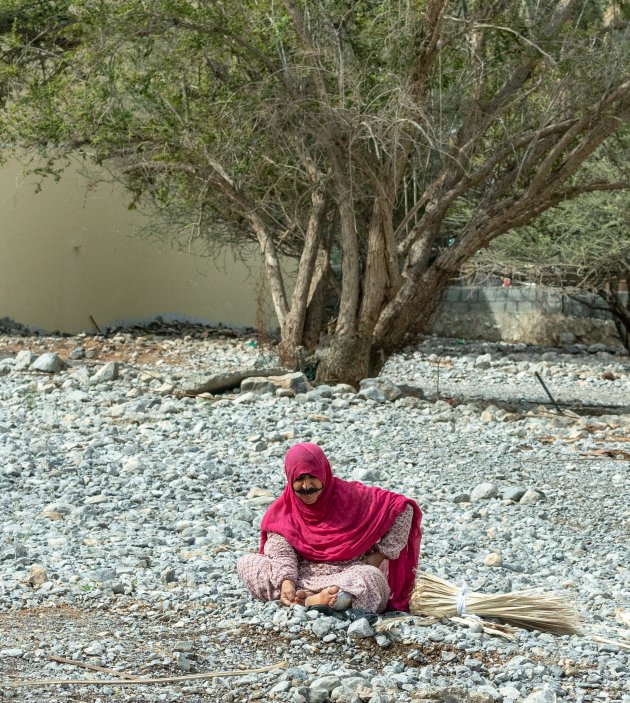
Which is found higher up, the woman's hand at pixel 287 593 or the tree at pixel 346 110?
the tree at pixel 346 110

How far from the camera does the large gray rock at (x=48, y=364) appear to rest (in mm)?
10633

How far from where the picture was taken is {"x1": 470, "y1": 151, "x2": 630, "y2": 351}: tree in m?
15.3

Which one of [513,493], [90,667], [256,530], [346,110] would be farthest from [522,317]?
[90,667]

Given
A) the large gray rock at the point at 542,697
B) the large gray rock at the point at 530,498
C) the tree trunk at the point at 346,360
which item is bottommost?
the large gray rock at the point at 542,697

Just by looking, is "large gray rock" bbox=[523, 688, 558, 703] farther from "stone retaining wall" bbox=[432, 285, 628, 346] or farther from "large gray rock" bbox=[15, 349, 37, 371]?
"stone retaining wall" bbox=[432, 285, 628, 346]

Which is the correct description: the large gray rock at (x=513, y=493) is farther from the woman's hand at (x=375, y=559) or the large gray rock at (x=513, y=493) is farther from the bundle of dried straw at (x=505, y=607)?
the woman's hand at (x=375, y=559)

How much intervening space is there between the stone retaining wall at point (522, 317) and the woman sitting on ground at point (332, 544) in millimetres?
14970

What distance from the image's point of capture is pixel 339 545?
414cm

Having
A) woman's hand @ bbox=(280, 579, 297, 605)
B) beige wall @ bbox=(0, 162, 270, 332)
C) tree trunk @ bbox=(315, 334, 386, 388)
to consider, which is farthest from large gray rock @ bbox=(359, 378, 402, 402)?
beige wall @ bbox=(0, 162, 270, 332)

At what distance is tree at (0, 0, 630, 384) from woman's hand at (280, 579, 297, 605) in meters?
4.67

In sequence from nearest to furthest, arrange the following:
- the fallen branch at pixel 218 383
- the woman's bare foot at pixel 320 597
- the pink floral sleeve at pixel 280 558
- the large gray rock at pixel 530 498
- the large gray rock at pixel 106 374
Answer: the woman's bare foot at pixel 320 597 < the pink floral sleeve at pixel 280 558 < the large gray rock at pixel 530 498 < the fallen branch at pixel 218 383 < the large gray rock at pixel 106 374

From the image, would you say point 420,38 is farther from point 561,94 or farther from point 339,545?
point 339,545

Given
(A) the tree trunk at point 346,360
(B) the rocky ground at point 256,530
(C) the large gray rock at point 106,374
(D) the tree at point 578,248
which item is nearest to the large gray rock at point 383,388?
(B) the rocky ground at point 256,530

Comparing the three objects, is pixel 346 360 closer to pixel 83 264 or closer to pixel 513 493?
pixel 513 493
